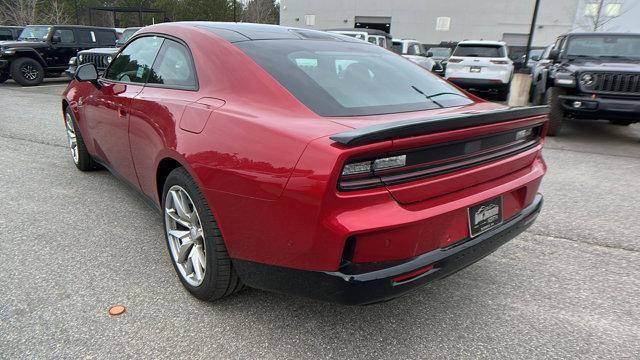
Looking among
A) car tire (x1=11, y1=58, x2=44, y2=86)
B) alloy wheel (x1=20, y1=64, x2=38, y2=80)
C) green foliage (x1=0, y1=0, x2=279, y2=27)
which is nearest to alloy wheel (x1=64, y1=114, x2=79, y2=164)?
car tire (x1=11, y1=58, x2=44, y2=86)

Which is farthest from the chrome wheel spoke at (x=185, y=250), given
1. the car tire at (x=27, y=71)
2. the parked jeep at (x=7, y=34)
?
the parked jeep at (x=7, y=34)

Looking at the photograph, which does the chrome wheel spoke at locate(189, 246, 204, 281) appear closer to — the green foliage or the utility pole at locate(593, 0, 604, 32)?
the utility pole at locate(593, 0, 604, 32)

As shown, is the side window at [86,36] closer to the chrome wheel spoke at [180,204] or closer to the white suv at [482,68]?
the white suv at [482,68]

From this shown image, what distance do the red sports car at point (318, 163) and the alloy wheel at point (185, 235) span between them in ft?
0.04

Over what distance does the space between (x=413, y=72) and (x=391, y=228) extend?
4.93ft

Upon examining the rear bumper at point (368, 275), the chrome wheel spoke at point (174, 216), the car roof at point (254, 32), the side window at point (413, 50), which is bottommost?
the chrome wheel spoke at point (174, 216)

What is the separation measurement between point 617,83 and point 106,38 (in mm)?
14909

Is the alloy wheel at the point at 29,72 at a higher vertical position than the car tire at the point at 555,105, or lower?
lower

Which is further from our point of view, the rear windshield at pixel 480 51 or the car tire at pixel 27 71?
the car tire at pixel 27 71

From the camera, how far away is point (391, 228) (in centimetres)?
173

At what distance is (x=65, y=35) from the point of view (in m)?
13.8

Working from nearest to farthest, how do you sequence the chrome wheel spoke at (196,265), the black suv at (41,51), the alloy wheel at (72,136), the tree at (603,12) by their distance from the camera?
the chrome wheel spoke at (196,265) → the alloy wheel at (72,136) → the black suv at (41,51) → the tree at (603,12)

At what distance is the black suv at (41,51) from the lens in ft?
42.5

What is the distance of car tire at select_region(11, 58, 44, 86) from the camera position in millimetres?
13102
